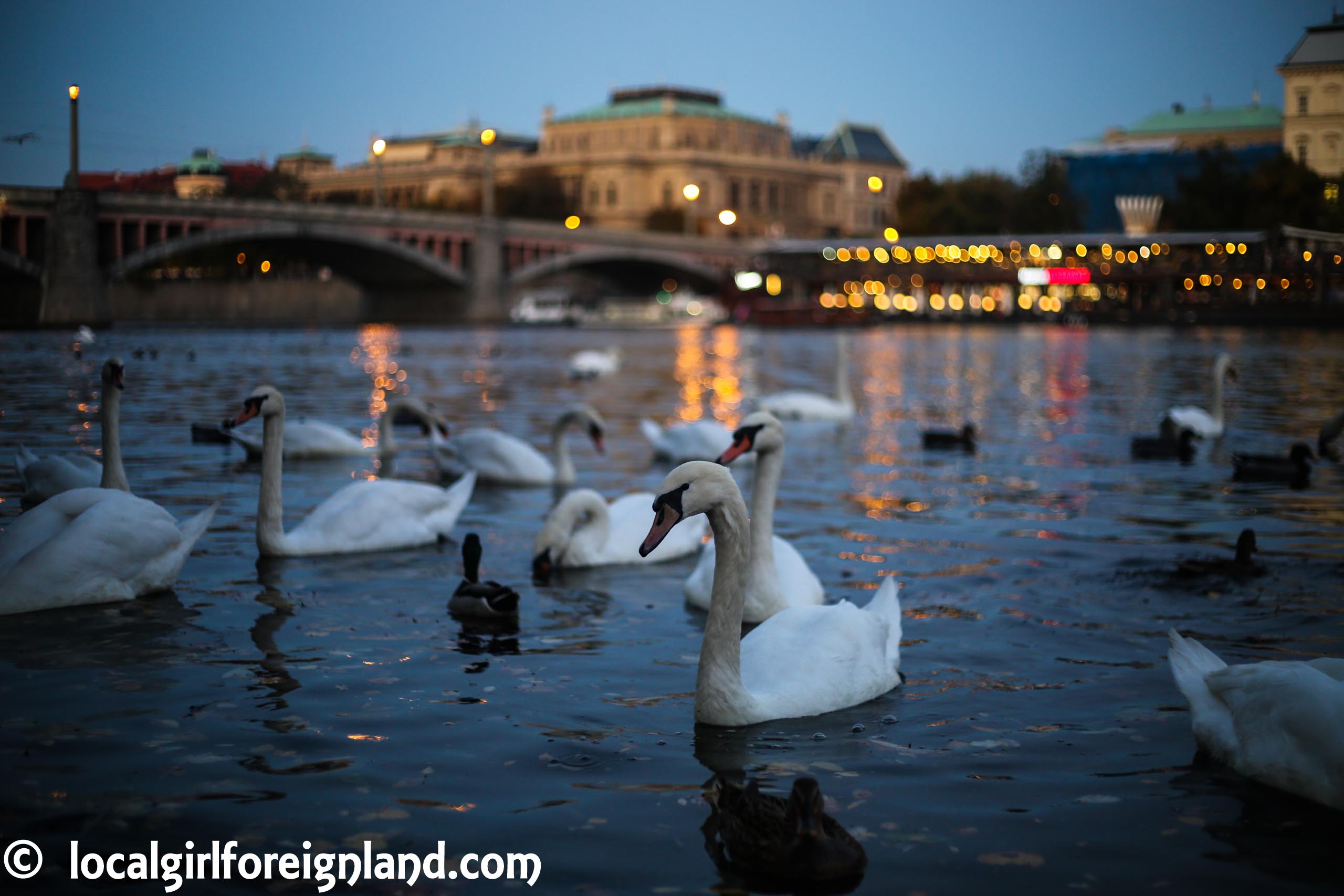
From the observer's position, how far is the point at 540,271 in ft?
266

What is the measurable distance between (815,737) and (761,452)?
2.34m

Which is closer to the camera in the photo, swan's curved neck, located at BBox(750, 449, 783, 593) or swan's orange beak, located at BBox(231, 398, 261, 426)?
swan's curved neck, located at BBox(750, 449, 783, 593)

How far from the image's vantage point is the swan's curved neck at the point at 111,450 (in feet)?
28.1

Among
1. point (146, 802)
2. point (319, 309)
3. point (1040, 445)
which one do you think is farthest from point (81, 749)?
point (319, 309)

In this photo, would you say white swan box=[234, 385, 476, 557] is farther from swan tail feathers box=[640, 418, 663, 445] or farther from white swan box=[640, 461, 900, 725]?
swan tail feathers box=[640, 418, 663, 445]

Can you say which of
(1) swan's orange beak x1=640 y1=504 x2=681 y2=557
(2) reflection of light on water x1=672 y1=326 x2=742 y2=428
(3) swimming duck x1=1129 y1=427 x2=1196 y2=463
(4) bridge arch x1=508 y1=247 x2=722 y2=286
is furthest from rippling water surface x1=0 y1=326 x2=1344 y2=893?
(4) bridge arch x1=508 y1=247 x2=722 y2=286

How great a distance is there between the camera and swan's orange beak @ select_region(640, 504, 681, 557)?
197 inches

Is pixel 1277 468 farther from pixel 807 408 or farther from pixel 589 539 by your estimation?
pixel 807 408

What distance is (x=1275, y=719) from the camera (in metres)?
4.86

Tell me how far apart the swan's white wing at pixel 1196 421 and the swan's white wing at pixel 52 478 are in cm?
1145

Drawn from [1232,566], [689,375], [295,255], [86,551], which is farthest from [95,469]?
[295,255]

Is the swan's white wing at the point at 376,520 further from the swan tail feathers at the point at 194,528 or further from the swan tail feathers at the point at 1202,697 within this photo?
the swan tail feathers at the point at 1202,697
